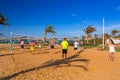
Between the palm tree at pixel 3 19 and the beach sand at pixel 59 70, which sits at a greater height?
the palm tree at pixel 3 19

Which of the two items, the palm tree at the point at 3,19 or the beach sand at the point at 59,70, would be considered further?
the palm tree at the point at 3,19

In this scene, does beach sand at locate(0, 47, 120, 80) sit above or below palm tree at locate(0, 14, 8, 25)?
below

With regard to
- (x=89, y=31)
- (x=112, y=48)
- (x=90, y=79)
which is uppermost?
(x=89, y=31)

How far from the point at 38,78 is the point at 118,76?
131 inches

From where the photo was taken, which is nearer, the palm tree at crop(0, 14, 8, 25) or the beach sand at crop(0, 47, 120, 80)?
the beach sand at crop(0, 47, 120, 80)

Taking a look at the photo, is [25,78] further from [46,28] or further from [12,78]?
[46,28]

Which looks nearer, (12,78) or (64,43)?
(12,78)

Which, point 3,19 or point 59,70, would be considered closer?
point 59,70

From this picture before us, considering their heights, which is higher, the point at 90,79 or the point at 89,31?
the point at 89,31

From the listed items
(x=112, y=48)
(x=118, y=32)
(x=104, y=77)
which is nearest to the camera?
(x=104, y=77)

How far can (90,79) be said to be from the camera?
8.58 m

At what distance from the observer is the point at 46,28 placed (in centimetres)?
5588

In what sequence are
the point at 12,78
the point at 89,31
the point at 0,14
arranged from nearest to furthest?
1. the point at 12,78
2. the point at 0,14
3. the point at 89,31

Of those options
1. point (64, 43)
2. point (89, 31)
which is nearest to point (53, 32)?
point (89, 31)
